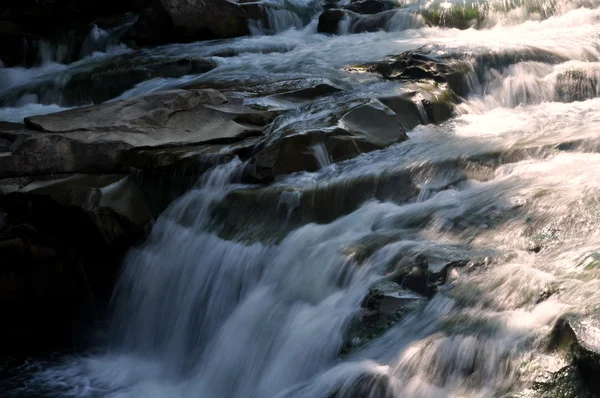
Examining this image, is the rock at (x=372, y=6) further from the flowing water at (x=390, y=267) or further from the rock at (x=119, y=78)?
the flowing water at (x=390, y=267)

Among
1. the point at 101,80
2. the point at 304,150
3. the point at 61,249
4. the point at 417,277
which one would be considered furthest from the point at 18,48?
the point at 417,277

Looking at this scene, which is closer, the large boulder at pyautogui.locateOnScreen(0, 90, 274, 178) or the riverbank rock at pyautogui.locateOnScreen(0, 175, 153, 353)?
the riverbank rock at pyautogui.locateOnScreen(0, 175, 153, 353)

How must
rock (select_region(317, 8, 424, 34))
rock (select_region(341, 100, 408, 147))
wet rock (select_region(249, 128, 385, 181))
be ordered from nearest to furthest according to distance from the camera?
wet rock (select_region(249, 128, 385, 181)), rock (select_region(341, 100, 408, 147)), rock (select_region(317, 8, 424, 34))

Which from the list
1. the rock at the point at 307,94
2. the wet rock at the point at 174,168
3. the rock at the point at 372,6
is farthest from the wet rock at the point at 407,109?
the rock at the point at 372,6

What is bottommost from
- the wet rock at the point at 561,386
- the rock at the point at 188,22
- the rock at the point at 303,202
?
the wet rock at the point at 561,386

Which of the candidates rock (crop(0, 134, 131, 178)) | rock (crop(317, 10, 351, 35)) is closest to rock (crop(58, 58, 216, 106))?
rock (crop(317, 10, 351, 35))

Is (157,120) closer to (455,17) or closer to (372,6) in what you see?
(455,17)

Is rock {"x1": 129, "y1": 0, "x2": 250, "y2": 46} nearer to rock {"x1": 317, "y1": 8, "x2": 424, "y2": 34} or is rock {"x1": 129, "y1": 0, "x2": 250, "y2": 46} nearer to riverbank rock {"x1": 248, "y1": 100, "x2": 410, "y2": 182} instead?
rock {"x1": 317, "y1": 8, "x2": 424, "y2": 34}

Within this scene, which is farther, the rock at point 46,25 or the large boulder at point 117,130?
the rock at point 46,25

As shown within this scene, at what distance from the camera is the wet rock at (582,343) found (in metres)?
3.43

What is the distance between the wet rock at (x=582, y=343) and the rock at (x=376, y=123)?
3.68 meters

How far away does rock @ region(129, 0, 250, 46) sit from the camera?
42.7 feet

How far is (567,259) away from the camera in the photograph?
4477 mm

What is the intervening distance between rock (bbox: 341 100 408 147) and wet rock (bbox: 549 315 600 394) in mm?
3680
